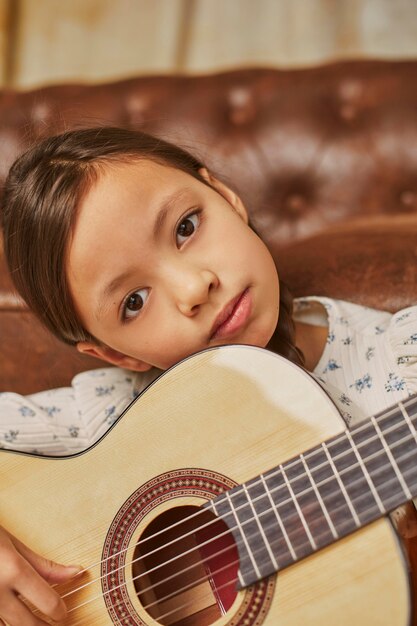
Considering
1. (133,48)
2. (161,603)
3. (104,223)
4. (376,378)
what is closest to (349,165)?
(376,378)

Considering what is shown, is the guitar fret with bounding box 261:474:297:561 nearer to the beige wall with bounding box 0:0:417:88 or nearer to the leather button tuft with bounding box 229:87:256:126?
the leather button tuft with bounding box 229:87:256:126

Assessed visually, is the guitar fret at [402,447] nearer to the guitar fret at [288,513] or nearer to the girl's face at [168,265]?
the guitar fret at [288,513]

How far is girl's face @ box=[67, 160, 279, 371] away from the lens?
0.84 metres

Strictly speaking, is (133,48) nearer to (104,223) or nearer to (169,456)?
(104,223)

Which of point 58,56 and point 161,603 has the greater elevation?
point 58,56

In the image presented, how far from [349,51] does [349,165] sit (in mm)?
816

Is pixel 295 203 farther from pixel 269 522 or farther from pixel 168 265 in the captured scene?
pixel 269 522

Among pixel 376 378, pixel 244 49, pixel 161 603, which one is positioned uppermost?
pixel 244 49

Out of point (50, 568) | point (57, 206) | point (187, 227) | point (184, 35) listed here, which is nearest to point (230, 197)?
point (187, 227)

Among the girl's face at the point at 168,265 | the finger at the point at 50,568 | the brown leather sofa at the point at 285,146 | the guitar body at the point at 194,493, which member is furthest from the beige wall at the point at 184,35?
the finger at the point at 50,568

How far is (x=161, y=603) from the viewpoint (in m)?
0.82

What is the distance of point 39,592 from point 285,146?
101 centimetres

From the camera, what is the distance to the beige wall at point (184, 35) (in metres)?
1.96

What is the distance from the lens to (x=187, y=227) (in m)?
0.88
